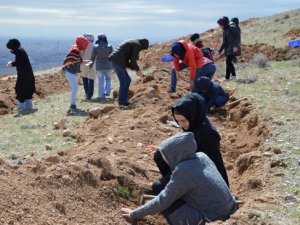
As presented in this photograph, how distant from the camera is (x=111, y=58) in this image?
38.4 feet

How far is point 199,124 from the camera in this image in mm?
5801

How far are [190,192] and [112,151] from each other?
2995 millimetres

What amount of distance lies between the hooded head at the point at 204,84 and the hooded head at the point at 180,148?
16.9 feet

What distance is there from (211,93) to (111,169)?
4440mm

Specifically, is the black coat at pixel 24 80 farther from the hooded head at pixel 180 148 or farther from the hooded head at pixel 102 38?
the hooded head at pixel 180 148

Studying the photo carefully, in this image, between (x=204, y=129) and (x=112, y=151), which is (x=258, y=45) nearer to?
(x=112, y=151)

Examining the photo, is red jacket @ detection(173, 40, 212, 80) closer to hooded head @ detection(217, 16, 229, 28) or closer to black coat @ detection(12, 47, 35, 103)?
hooded head @ detection(217, 16, 229, 28)

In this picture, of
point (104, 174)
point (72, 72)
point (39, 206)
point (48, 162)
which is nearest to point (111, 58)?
point (72, 72)

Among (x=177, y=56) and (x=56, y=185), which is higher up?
(x=177, y=56)

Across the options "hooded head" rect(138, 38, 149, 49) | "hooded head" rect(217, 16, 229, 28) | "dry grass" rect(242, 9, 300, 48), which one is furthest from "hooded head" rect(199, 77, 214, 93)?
"dry grass" rect(242, 9, 300, 48)

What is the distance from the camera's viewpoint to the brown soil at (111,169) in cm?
524

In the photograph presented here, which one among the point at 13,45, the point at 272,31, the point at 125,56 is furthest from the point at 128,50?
the point at 272,31

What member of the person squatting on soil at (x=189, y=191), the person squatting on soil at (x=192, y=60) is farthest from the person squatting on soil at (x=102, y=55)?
the person squatting on soil at (x=189, y=191)

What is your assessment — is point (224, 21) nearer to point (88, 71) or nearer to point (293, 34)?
point (88, 71)
